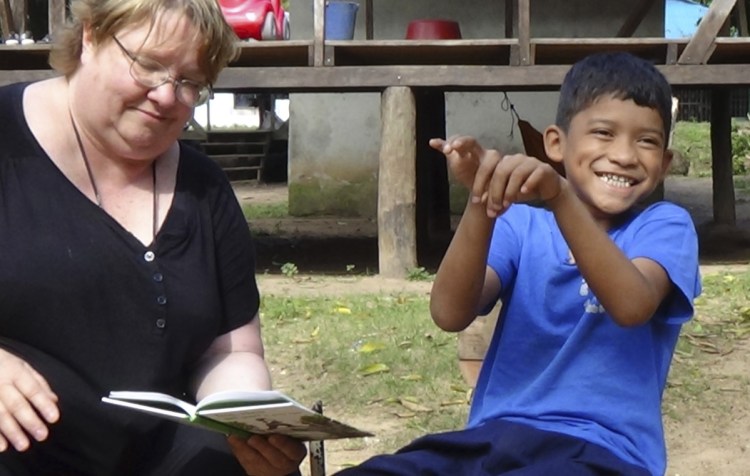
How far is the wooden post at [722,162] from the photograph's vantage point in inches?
470

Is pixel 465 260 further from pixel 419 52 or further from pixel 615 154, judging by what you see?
pixel 419 52

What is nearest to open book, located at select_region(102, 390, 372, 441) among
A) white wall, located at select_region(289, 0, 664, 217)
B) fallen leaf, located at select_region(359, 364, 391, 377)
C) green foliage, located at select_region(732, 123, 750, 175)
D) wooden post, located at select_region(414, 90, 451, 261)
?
fallen leaf, located at select_region(359, 364, 391, 377)

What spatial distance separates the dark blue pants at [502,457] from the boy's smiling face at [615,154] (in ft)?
1.66

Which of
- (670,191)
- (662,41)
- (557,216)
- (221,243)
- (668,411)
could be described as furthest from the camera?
(670,191)

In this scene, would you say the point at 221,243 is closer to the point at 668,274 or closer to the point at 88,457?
the point at 88,457

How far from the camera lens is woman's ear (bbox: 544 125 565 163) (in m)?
2.80

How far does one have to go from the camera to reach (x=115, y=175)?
2973 mm

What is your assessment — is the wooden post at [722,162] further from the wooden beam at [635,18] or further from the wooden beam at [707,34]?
the wooden beam at [707,34]

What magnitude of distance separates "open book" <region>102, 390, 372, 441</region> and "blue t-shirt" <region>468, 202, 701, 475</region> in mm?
405

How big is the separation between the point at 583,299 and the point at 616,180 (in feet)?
0.86

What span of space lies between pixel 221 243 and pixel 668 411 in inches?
114

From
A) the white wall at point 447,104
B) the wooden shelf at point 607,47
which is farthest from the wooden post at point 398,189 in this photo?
the white wall at point 447,104

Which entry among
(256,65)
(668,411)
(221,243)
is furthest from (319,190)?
(221,243)

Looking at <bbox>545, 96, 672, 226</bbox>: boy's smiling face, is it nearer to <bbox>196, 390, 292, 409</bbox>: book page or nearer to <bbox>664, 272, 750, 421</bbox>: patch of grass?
<bbox>196, 390, 292, 409</bbox>: book page
